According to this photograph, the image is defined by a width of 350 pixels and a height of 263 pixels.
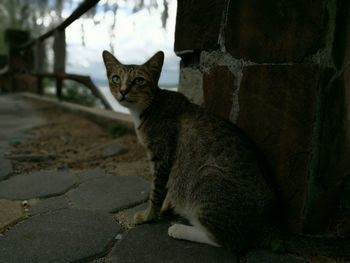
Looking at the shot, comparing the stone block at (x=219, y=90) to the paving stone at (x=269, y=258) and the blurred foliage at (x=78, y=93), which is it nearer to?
the paving stone at (x=269, y=258)

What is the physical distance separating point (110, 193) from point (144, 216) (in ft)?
1.33

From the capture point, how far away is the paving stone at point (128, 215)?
1721 mm

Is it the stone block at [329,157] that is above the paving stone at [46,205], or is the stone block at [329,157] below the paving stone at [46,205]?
above

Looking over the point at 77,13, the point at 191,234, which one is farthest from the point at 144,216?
the point at 77,13

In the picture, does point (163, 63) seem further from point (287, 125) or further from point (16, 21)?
point (16, 21)

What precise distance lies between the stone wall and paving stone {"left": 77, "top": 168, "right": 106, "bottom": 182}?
41.0 inches

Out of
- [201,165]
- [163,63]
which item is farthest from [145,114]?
[201,165]

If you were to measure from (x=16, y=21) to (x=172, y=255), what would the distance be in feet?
72.4

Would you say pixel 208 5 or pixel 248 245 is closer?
pixel 248 245

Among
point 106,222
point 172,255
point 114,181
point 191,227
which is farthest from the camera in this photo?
point 114,181

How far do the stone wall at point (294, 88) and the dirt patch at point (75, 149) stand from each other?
99 centimetres

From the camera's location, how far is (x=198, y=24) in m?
1.89

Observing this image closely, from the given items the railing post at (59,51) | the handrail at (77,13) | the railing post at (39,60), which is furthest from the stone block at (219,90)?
the railing post at (39,60)

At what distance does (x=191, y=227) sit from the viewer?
158 cm
